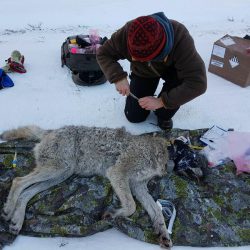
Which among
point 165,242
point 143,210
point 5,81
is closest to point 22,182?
point 143,210

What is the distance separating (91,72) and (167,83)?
1.82m

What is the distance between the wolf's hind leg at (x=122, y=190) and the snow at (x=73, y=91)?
0.83 ft

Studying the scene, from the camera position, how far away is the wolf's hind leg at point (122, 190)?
12.7 feet

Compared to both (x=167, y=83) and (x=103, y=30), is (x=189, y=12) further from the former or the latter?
(x=167, y=83)

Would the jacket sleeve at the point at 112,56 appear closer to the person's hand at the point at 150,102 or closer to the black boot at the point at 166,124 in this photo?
the person's hand at the point at 150,102

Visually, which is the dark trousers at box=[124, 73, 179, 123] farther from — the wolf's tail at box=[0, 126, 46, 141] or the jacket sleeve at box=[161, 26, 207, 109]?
the wolf's tail at box=[0, 126, 46, 141]

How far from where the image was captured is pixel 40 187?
159 inches

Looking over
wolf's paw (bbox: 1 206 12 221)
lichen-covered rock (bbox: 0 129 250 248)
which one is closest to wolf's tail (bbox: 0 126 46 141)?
lichen-covered rock (bbox: 0 129 250 248)

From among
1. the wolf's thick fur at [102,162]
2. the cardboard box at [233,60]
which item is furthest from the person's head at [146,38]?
the cardboard box at [233,60]

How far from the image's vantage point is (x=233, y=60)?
6.48 meters

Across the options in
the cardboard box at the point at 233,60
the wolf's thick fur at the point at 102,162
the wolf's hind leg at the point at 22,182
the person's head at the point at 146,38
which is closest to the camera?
the person's head at the point at 146,38

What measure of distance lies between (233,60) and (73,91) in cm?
309

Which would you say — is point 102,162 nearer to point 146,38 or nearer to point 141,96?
point 141,96

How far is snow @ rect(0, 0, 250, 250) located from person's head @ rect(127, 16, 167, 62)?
2.02 metres
